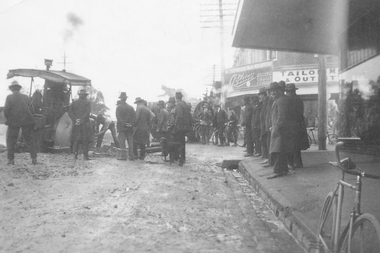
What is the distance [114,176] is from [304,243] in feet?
16.5

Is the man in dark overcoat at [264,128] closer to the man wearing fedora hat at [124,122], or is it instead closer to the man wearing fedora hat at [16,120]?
the man wearing fedora hat at [124,122]

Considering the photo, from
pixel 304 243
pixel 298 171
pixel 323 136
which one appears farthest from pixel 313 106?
pixel 304 243

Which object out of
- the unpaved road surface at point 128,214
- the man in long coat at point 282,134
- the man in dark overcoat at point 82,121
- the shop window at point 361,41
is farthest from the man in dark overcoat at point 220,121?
the man in long coat at point 282,134

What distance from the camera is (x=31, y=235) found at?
4.04 m

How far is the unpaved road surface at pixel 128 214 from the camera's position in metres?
3.88

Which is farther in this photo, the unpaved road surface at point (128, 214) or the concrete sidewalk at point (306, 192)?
the concrete sidewalk at point (306, 192)

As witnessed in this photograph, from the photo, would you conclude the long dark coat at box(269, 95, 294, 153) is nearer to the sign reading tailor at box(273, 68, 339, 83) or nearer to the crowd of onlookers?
the crowd of onlookers

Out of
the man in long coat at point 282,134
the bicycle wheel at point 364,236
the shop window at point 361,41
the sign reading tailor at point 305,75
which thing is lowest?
the bicycle wheel at point 364,236

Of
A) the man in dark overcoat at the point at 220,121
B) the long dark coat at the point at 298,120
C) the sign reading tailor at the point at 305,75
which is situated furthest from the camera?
the sign reading tailor at the point at 305,75

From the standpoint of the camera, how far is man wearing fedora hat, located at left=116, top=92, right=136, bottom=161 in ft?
38.4

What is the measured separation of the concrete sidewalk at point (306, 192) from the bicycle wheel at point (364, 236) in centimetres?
87

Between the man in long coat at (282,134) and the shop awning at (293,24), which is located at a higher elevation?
the shop awning at (293,24)

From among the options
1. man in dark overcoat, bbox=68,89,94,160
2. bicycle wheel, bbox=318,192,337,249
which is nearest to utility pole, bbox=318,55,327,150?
man in dark overcoat, bbox=68,89,94,160

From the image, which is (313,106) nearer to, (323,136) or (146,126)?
(323,136)
